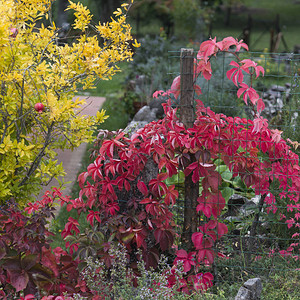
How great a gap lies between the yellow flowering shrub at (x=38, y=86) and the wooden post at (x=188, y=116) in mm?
380

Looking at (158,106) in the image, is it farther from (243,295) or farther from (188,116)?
(243,295)

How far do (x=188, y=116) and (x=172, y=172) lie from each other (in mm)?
437

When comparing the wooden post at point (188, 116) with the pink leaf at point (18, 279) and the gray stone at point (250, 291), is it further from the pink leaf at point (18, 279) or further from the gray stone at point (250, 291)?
the pink leaf at point (18, 279)

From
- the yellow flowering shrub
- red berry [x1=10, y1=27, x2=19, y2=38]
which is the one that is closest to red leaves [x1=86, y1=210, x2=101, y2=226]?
the yellow flowering shrub

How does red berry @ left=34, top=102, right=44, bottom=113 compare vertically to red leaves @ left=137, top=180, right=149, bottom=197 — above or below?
above

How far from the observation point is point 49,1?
3400mm

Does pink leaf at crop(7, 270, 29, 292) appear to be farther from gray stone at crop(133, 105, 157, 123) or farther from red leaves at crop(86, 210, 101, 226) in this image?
gray stone at crop(133, 105, 157, 123)

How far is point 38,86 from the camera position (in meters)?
3.26

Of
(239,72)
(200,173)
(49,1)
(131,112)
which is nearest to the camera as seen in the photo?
(239,72)

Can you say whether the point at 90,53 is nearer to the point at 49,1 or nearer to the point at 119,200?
the point at 49,1

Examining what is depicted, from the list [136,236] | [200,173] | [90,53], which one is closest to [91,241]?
[136,236]

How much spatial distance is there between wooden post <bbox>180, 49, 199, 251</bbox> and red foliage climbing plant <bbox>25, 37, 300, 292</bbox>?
0.16ft

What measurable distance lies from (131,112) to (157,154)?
412 centimetres

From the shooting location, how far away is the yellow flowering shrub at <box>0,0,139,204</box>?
305 cm
